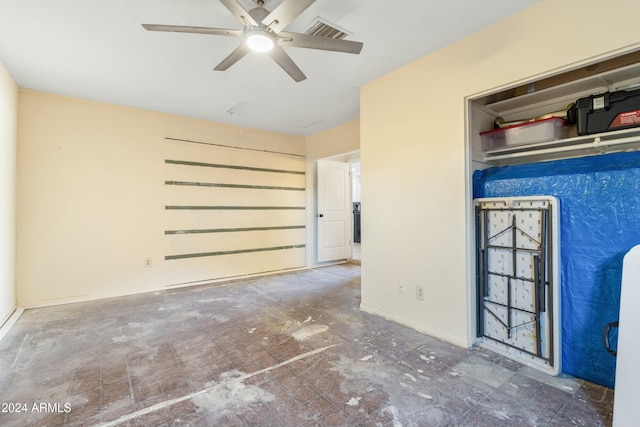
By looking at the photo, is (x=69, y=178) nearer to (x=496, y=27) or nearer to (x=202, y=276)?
(x=202, y=276)

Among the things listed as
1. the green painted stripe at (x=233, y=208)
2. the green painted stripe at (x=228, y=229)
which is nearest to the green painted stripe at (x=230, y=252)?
the green painted stripe at (x=228, y=229)

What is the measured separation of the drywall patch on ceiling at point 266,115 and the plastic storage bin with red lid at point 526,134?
2697 mm

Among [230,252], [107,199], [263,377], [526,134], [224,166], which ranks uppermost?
[224,166]

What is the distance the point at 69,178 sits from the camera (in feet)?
11.5

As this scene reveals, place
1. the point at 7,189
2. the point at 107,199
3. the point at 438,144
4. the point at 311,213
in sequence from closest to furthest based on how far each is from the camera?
1. the point at 438,144
2. the point at 7,189
3. the point at 107,199
4. the point at 311,213

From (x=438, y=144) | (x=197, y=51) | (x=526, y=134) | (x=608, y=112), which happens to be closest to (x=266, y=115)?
(x=197, y=51)

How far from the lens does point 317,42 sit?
182cm

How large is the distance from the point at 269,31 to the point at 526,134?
198 cm

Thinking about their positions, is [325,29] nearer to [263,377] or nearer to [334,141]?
[263,377]

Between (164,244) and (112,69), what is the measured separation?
7.44 ft

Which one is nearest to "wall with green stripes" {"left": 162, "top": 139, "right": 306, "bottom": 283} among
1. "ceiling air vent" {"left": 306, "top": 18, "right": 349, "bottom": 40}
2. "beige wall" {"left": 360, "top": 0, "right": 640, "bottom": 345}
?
"beige wall" {"left": 360, "top": 0, "right": 640, "bottom": 345}

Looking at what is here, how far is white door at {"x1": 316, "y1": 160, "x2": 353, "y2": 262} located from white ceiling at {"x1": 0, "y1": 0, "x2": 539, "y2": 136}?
1965 millimetres

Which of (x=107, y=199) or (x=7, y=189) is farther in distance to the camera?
(x=107, y=199)

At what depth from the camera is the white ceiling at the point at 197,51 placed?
1.97 metres
